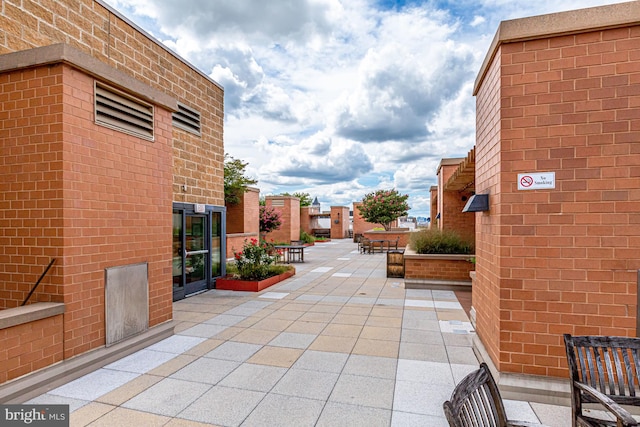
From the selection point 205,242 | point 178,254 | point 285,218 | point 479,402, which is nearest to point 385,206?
point 285,218

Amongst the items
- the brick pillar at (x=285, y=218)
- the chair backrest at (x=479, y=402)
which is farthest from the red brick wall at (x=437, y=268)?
the brick pillar at (x=285, y=218)

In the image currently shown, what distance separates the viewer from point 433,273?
27.9 ft

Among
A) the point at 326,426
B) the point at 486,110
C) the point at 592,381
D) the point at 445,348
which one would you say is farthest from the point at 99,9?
the point at 592,381

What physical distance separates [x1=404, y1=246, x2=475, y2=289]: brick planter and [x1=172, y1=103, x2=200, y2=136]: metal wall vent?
6037 millimetres

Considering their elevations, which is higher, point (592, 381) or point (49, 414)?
point (592, 381)

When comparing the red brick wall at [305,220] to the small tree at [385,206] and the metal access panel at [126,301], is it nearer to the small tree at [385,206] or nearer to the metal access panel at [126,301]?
the small tree at [385,206]

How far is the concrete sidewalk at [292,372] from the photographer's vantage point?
2.93 metres

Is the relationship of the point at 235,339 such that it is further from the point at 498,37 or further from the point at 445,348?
the point at 498,37

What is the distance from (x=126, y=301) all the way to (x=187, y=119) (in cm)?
474

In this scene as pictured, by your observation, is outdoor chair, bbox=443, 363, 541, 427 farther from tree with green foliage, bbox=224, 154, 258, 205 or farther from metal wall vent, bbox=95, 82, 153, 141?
tree with green foliage, bbox=224, 154, 258, 205

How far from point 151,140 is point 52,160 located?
1.37m

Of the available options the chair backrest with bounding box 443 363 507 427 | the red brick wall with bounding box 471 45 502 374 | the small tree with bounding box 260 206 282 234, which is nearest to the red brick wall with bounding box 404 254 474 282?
the red brick wall with bounding box 471 45 502 374

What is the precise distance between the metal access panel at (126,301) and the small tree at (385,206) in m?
18.4

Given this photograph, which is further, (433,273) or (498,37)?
(433,273)
